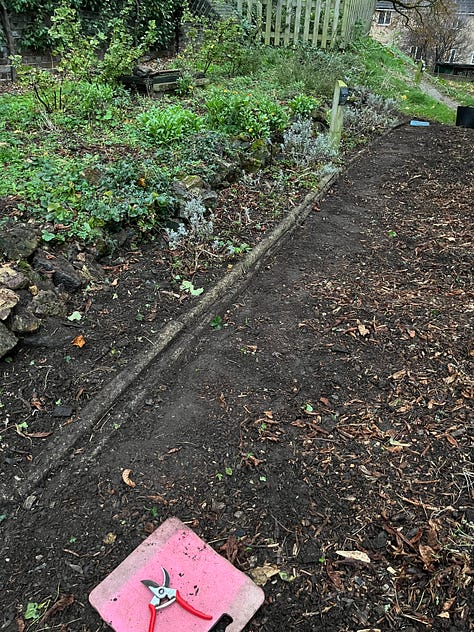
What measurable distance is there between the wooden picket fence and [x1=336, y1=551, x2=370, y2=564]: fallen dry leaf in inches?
431

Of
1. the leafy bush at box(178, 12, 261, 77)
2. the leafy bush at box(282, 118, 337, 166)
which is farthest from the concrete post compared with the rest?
the leafy bush at box(178, 12, 261, 77)

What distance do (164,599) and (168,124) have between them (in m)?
4.48

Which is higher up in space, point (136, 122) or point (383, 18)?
point (383, 18)

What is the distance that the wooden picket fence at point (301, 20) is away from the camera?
33.8 feet

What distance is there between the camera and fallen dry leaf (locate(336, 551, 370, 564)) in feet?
6.42

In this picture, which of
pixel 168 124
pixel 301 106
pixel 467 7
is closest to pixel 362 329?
pixel 168 124

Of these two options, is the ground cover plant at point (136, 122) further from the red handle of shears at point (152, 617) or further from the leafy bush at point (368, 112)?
the red handle of shears at point (152, 617)

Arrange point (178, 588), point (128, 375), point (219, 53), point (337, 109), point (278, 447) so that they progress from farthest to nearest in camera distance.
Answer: point (219, 53), point (337, 109), point (128, 375), point (278, 447), point (178, 588)

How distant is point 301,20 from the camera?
1059cm

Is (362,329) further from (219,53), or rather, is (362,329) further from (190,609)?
(219,53)

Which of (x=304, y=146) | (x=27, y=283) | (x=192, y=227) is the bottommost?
(x=27, y=283)

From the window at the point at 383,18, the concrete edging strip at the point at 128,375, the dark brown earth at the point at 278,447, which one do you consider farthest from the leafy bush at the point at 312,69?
the window at the point at 383,18

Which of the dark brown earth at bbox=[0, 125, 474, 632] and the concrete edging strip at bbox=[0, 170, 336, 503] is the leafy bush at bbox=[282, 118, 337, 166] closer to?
the concrete edging strip at bbox=[0, 170, 336, 503]

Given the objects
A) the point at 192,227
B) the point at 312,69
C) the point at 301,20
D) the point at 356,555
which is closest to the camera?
the point at 356,555
